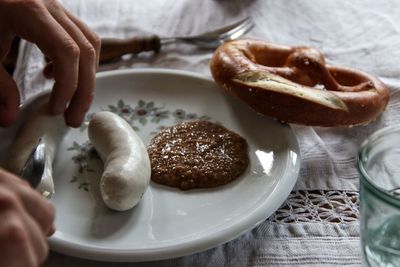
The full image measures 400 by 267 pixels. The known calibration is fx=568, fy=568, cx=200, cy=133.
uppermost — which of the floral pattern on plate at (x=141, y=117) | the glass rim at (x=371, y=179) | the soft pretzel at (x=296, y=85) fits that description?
the glass rim at (x=371, y=179)

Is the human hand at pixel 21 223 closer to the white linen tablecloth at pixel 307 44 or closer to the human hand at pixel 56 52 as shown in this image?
the white linen tablecloth at pixel 307 44

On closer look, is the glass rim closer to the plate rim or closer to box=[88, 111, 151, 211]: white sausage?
the plate rim

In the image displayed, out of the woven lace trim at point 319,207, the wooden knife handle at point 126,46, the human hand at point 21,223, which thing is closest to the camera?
the human hand at point 21,223

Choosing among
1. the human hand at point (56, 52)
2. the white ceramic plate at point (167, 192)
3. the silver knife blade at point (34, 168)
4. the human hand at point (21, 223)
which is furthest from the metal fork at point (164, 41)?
the human hand at point (21, 223)

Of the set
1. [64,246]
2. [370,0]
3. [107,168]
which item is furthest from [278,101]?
[370,0]

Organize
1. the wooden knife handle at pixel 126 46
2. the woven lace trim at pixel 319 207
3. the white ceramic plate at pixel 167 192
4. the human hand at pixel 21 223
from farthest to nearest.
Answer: the wooden knife handle at pixel 126 46
the woven lace trim at pixel 319 207
the white ceramic plate at pixel 167 192
the human hand at pixel 21 223

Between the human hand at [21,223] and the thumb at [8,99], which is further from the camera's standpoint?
the thumb at [8,99]
